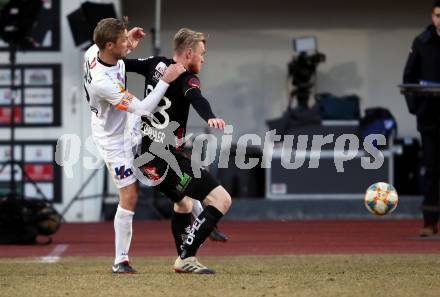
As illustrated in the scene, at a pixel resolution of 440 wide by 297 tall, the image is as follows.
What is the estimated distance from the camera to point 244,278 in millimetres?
9188

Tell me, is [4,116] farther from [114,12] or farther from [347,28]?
[347,28]

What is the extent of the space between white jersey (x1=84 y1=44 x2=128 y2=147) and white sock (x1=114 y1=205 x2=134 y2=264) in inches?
22.5

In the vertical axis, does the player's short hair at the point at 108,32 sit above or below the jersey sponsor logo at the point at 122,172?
above

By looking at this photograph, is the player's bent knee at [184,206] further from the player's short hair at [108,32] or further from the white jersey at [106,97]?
the player's short hair at [108,32]

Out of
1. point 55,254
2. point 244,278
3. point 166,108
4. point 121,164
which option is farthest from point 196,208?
point 55,254

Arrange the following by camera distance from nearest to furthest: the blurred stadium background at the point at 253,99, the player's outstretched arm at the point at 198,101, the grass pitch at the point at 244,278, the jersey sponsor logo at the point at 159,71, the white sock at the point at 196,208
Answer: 1. the grass pitch at the point at 244,278
2. the player's outstretched arm at the point at 198,101
3. the jersey sponsor logo at the point at 159,71
4. the white sock at the point at 196,208
5. the blurred stadium background at the point at 253,99

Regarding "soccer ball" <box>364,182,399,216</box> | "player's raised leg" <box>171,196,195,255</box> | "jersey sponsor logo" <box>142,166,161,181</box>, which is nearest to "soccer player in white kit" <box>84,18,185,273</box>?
"jersey sponsor logo" <box>142,166,161,181</box>

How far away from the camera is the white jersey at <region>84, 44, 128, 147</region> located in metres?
9.62

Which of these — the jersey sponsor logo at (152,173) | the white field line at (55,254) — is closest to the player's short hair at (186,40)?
the jersey sponsor logo at (152,173)

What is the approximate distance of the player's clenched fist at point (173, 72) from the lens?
9.39m

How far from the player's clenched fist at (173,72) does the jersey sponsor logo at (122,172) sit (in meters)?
0.89

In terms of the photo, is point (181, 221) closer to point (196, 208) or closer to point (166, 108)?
point (196, 208)

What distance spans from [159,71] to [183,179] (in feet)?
2.88

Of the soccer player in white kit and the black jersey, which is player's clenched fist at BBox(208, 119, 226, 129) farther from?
the soccer player in white kit
